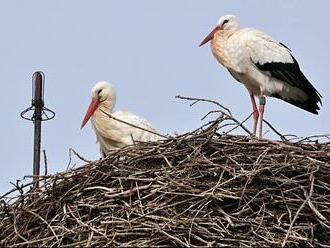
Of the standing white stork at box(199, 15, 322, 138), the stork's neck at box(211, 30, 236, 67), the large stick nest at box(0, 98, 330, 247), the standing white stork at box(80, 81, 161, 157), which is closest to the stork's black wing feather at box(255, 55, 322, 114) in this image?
the standing white stork at box(199, 15, 322, 138)

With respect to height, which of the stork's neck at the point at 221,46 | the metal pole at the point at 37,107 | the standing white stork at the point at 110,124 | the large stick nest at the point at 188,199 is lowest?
the large stick nest at the point at 188,199

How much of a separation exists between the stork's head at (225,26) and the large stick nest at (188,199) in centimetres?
217

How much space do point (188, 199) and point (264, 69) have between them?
2311 millimetres

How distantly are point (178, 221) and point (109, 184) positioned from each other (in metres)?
0.55

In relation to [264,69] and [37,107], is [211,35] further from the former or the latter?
[37,107]

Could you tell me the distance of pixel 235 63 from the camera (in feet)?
25.7

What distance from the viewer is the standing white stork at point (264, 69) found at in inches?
307

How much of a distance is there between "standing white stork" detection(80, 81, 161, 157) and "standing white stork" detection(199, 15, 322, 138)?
0.76 meters

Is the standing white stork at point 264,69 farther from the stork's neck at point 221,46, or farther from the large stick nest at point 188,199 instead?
the large stick nest at point 188,199

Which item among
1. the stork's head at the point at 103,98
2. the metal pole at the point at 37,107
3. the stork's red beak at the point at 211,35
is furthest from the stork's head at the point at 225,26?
the metal pole at the point at 37,107

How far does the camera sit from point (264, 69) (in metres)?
7.81

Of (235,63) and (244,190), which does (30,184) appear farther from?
(235,63)

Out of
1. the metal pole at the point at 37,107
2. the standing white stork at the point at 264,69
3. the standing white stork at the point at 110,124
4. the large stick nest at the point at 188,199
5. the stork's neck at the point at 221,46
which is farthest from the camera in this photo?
the stork's neck at the point at 221,46

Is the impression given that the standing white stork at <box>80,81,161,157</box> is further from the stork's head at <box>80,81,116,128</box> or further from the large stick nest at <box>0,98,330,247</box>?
the large stick nest at <box>0,98,330,247</box>
